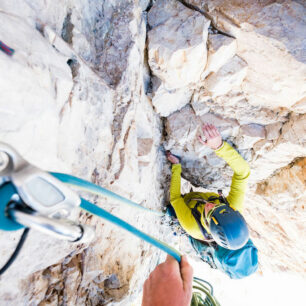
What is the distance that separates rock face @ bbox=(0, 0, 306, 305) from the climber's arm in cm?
27

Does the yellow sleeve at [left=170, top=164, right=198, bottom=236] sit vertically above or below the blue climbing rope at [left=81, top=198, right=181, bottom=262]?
below

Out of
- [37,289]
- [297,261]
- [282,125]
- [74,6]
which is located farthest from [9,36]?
[297,261]

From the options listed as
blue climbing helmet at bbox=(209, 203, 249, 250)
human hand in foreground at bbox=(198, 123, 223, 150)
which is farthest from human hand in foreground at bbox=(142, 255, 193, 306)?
human hand in foreground at bbox=(198, 123, 223, 150)

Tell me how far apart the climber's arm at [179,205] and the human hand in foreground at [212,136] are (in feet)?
2.44

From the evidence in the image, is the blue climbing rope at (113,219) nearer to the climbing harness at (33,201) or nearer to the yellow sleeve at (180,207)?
the climbing harness at (33,201)

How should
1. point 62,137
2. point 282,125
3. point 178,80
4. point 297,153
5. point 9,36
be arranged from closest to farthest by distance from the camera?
point 9,36 < point 62,137 < point 178,80 < point 282,125 < point 297,153

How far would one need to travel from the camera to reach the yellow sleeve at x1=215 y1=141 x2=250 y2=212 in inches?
116

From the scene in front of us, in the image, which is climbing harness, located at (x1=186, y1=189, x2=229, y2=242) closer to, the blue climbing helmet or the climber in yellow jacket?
the climber in yellow jacket

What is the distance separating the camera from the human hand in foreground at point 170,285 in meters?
1.01

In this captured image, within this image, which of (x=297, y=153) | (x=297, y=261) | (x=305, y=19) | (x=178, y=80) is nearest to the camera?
(x=305, y=19)

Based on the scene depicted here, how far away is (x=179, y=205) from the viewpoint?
3.33 metres

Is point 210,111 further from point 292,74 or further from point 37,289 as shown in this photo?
point 37,289

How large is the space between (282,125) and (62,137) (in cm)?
272

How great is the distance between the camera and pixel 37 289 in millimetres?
1732
